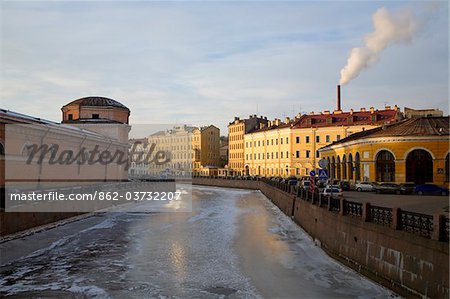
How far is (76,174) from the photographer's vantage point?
42.6 metres

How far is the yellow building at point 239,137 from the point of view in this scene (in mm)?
104938

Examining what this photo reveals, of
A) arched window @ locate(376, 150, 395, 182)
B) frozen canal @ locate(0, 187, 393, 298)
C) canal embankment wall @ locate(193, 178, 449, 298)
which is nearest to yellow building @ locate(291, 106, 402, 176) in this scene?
arched window @ locate(376, 150, 395, 182)

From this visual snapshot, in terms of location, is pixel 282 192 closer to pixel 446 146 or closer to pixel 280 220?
pixel 280 220

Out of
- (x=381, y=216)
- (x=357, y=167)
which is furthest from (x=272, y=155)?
(x=381, y=216)

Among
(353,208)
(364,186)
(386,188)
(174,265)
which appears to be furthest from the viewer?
(364,186)

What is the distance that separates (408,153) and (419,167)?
145cm

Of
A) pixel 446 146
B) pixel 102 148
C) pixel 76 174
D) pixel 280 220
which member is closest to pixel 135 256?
pixel 280 220

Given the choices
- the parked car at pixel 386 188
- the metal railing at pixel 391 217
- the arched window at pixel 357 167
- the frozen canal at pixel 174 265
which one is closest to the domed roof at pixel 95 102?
the arched window at pixel 357 167

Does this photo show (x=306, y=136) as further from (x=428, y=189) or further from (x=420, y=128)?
(x=428, y=189)

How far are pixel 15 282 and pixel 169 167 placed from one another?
114760 mm

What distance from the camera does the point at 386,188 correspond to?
3809 centimetres

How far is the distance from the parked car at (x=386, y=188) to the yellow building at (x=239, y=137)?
6494 cm

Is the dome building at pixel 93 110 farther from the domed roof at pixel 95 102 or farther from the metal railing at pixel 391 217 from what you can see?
the metal railing at pixel 391 217

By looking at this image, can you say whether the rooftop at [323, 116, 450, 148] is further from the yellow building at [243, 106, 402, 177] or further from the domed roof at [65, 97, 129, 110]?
the domed roof at [65, 97, 129, 110]
